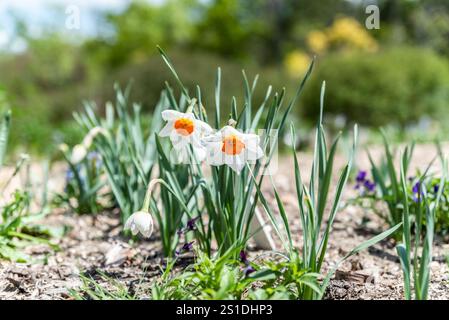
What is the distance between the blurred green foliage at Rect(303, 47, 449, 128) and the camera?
30.5ft

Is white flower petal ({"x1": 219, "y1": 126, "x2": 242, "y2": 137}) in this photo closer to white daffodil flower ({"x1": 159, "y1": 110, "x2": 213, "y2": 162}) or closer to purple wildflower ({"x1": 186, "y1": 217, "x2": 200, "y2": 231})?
white daffodil flower ({"x1": 159, "y1": 110, "x2": 213, "y2": 162})

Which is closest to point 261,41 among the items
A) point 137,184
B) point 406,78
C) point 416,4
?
point 416,4

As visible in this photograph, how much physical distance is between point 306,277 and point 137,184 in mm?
1228

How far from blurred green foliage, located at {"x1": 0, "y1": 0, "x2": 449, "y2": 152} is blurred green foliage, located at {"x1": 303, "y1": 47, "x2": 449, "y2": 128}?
0.7 inches

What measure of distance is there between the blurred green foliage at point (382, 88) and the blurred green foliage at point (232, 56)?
0.05 ft

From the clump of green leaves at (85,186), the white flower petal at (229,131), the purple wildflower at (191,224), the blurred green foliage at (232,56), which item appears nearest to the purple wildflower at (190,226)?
the purple wildflower at (191,224)

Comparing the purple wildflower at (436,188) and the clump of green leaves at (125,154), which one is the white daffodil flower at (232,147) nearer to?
the clump of green leaves at (125,154)

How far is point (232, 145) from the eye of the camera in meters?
1.69

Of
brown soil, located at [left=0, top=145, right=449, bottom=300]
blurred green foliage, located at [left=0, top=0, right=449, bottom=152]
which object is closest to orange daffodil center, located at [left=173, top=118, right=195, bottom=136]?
brown soil, located at [left=0, top=145, right=449, bottom=300]

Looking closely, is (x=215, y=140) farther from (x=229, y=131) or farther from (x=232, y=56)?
(x=232, y=56)

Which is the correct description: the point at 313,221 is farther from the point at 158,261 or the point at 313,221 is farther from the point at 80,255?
the point at 80,255

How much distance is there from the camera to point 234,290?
156cm

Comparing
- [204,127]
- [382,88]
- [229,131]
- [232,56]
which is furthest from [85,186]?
[232,56]

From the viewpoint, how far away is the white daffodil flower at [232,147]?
1.66 meters
